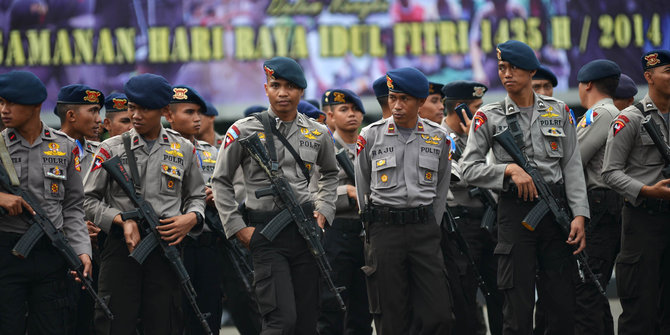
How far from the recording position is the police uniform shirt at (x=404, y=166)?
6.32m

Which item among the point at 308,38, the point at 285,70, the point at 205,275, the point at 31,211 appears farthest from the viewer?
the point at 308,38

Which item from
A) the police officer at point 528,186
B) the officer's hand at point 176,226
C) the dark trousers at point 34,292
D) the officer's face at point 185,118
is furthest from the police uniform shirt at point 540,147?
the dark trousers at point 34,292

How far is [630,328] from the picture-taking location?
6.52 meters

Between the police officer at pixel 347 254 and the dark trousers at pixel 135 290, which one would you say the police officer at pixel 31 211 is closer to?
the dark trousers at pixel 135 290

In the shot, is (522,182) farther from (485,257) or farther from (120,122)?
(120,122)

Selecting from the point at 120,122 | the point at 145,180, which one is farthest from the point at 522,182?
the point at 120,122

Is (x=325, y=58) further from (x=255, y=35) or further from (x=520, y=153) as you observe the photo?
(x=520, y=153)

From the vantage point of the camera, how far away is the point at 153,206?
594 cm

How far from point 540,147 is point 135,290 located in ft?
10.1

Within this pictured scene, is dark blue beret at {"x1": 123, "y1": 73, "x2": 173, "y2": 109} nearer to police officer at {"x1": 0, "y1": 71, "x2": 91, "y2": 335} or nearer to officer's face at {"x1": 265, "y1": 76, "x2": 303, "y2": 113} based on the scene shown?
police officer at {"x1": 0, "y1": 71, "x2": 91, "y2": 335}

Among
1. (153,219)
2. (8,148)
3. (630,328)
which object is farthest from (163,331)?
(630,328)

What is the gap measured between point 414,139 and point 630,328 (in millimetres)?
2184

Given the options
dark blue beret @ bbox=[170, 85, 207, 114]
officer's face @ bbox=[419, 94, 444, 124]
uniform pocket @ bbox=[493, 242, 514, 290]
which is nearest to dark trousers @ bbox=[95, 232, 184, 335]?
dark blue beret @ bbox=[170, 85, 207, 114]

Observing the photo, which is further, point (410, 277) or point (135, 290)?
point (410, 277)
